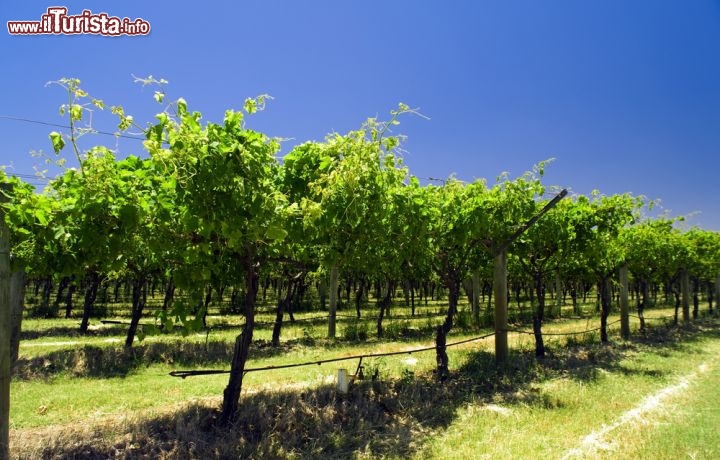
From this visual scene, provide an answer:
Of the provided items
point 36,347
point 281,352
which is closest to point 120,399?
point 281,352

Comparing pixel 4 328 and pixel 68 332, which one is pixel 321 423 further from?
pixel 68 332

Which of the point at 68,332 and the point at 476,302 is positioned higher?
the point at 476,302

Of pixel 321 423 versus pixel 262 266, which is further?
pixel 262 266

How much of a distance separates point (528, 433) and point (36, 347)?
17.9 meters

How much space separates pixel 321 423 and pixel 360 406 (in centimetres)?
102

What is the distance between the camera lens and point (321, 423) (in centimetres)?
724

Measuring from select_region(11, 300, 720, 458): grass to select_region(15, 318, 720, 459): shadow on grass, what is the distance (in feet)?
0.08

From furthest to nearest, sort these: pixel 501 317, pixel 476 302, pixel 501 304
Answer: pixel 476 302
pixel 501 304
pixel 501 317

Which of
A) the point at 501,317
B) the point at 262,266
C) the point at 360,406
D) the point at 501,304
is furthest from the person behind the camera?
the point at 501,304

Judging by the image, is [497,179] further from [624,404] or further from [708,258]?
[708,258]

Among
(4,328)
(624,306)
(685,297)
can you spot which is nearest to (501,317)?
(624,306)

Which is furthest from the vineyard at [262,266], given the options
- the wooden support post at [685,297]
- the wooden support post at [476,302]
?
the wooden support post at [685,297]

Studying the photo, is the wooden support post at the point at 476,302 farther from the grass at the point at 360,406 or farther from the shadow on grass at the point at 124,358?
the shadow on grass at the point at 124,358

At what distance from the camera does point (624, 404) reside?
331 inches
